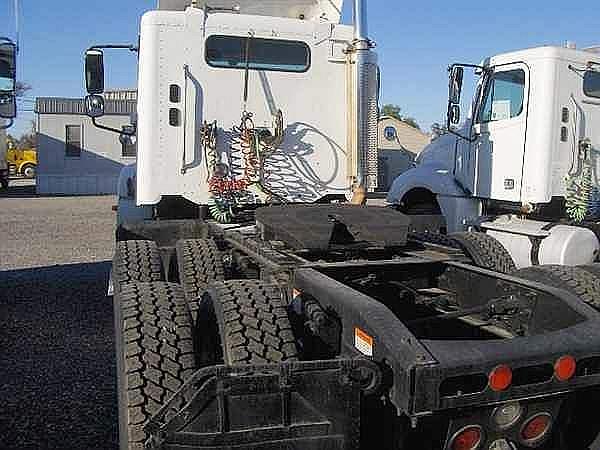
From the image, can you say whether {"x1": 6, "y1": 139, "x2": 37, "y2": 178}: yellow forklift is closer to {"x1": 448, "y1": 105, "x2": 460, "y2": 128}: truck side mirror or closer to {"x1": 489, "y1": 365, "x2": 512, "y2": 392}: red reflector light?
{"x1": 448, "y1": 105, "x2": 460, "y2": 128}: truck side mirror

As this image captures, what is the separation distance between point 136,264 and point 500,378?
3.01 meters

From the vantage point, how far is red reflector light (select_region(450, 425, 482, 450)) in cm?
272

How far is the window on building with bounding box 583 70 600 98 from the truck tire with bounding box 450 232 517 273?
3.86m

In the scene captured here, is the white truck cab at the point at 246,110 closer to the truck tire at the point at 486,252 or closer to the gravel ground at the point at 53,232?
the truck tire at the point at 486,252

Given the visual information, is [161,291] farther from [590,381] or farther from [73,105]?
[73,105]

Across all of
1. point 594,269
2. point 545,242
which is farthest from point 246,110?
point 545,242

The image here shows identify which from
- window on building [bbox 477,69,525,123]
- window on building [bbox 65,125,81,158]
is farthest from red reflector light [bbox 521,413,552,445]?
window on building [bbox 65,125,81,158]

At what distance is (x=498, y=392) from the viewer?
8.29 feet

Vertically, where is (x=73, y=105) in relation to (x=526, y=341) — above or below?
above

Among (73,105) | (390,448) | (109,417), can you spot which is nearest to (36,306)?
(109,417)

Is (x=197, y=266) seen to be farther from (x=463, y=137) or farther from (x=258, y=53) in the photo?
(x=463, y=137)

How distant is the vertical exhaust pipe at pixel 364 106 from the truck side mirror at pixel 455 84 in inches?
92.4

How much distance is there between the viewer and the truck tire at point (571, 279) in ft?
12.5

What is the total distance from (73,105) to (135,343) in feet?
117
